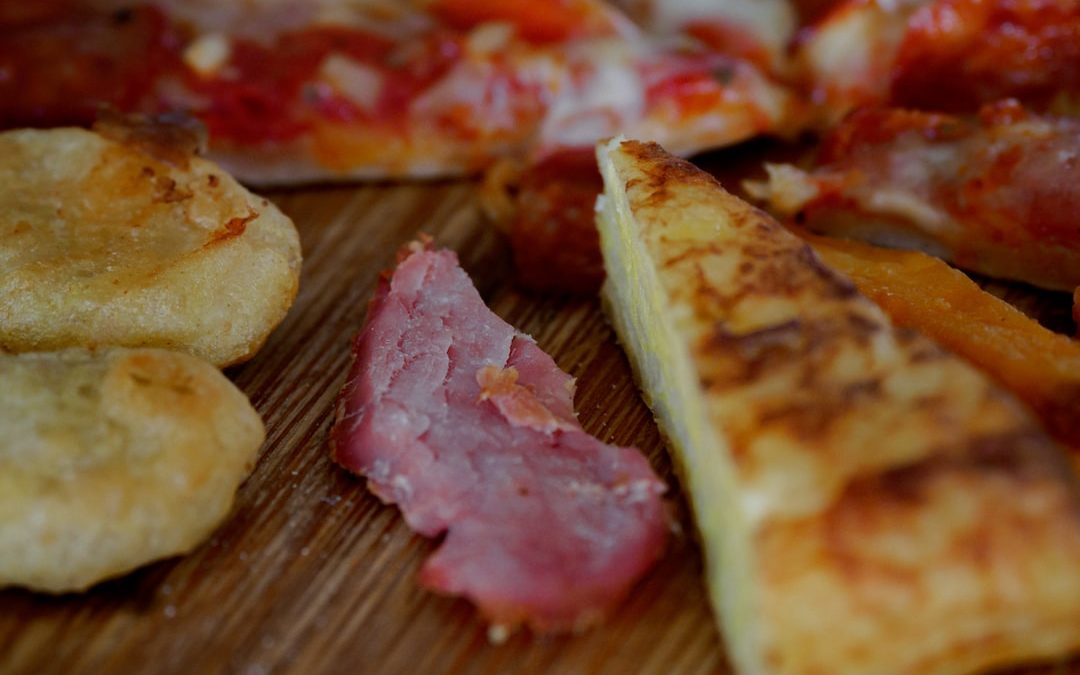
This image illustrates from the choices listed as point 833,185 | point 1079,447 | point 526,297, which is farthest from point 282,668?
point 833,185

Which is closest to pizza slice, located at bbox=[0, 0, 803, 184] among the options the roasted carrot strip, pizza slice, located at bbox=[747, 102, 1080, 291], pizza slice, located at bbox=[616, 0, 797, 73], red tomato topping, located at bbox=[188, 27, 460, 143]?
red tomato topping, located at bbox=[188, 27, 460, 143]

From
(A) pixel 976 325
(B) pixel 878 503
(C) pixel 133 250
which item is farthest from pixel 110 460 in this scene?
(A) pixel 976 325

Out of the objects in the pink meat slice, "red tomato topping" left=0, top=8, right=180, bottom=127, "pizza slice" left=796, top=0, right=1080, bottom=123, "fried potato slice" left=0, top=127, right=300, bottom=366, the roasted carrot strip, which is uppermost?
"pizza slice" left=796, top=0, right=1080, bottom=123

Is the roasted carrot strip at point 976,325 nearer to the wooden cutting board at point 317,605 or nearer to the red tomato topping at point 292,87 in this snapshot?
the wooden cutting board at point 317,605

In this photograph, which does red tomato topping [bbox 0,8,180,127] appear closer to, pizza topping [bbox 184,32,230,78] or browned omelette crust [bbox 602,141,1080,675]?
pizza topping [bbox 184,32,230,78]

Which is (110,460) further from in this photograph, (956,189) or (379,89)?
(956,189)

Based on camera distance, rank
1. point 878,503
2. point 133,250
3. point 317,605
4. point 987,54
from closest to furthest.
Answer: point 878,503 → point 317,605 → point 133,250 → point 987,54
